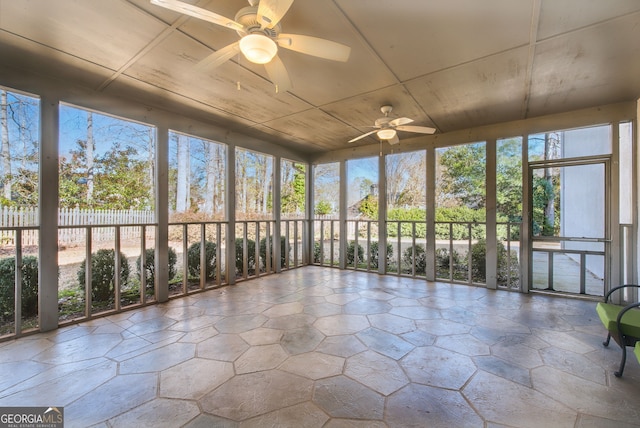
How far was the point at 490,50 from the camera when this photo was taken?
256cm

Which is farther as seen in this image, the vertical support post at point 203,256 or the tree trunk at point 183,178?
the vertical support post at point 203,256

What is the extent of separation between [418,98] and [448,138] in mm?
1875

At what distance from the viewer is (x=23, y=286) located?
127 inches

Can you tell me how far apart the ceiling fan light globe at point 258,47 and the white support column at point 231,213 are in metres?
3.23

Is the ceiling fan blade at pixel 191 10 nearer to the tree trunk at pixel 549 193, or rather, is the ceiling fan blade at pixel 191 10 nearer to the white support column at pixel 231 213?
the white support column at pixel 231 213

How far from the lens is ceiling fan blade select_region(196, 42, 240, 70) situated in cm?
210

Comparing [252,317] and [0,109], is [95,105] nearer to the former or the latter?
[0,109]

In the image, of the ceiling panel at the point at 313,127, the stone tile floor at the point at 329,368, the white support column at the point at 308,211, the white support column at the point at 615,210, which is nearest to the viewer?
the stone tile floor at the point at 329,368

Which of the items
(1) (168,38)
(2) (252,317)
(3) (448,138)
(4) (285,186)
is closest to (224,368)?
(2) (252,317)

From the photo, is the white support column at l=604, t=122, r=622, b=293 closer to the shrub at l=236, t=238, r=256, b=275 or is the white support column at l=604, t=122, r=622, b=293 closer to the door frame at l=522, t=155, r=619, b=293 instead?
the door frame at l=522, t=155, r=619, b=293

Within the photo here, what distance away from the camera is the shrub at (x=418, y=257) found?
226 inches

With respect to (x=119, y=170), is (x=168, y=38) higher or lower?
higher

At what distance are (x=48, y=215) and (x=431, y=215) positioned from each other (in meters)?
5.74

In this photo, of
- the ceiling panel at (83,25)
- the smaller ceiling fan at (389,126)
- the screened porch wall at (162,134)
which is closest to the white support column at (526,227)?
the screened porch wall at (162,134)
